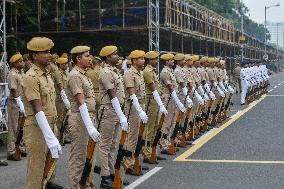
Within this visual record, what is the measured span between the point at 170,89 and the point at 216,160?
169 centimetres

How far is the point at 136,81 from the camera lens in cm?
902

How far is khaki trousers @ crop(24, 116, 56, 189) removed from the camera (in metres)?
6.12

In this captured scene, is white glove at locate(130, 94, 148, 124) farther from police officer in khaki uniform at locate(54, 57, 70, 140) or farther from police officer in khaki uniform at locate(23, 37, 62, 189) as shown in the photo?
police officer in khaki uniform at locate(54, 57, 70, 140)

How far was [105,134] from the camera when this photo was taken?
8070 millimetres

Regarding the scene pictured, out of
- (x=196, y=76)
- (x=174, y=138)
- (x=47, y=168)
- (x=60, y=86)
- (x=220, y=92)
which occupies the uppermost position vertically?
(x=196, y=76)

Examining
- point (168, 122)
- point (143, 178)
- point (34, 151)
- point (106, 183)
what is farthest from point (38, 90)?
point (168, 122)

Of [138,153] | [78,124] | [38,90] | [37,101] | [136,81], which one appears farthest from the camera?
[136,81]

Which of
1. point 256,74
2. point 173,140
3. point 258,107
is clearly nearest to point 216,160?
point 173,140

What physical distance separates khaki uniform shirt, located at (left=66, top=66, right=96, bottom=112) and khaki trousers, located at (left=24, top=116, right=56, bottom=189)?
858 millimetres

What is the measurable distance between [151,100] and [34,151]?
14.2ft

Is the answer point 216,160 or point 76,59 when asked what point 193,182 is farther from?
point 76,59

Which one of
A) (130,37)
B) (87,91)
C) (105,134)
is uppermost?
(130,37)

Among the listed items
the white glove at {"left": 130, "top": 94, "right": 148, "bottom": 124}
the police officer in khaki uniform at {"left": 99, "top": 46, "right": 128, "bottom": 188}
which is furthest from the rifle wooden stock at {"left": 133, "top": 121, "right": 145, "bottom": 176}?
the police officer in khaki uniform at {"left": 99, "top": 46, "right": 128, "bottom": 188}

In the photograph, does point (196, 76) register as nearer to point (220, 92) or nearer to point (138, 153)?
point (220, 92)
